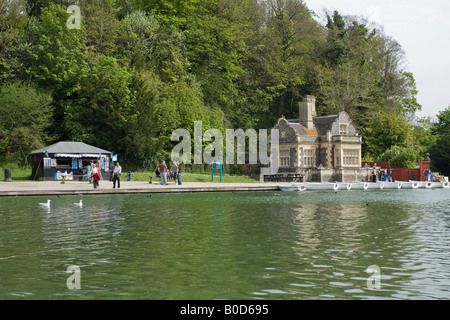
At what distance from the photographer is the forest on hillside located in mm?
56344

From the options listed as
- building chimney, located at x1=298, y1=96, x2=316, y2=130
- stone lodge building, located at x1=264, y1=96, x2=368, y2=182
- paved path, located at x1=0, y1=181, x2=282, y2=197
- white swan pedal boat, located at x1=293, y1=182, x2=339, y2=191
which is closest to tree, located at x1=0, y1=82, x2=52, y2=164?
paved path, located at x1=0, y1=181, x2=282, y2=197

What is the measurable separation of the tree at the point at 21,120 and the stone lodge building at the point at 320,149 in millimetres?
26391

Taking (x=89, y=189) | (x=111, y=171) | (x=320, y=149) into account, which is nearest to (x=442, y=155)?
(x=320, y=149)

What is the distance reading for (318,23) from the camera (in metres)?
89.3

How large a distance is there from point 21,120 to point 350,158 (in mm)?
37608

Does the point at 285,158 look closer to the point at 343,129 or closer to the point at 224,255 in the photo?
the point at 343,129

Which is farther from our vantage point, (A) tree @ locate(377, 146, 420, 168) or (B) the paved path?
(A) tree @ locate(377, 146, 420, 168)

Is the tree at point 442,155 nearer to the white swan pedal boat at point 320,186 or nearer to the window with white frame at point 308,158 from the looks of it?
the window with white frame at point 308,158

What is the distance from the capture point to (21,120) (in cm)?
5425

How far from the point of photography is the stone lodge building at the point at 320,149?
63688mm

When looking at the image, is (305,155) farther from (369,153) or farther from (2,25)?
(2,25)

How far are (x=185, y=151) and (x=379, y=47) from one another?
48596 millimetres

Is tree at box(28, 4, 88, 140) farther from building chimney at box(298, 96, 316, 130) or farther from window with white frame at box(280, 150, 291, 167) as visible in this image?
building chimney at box(298, 96, 316, 130)
